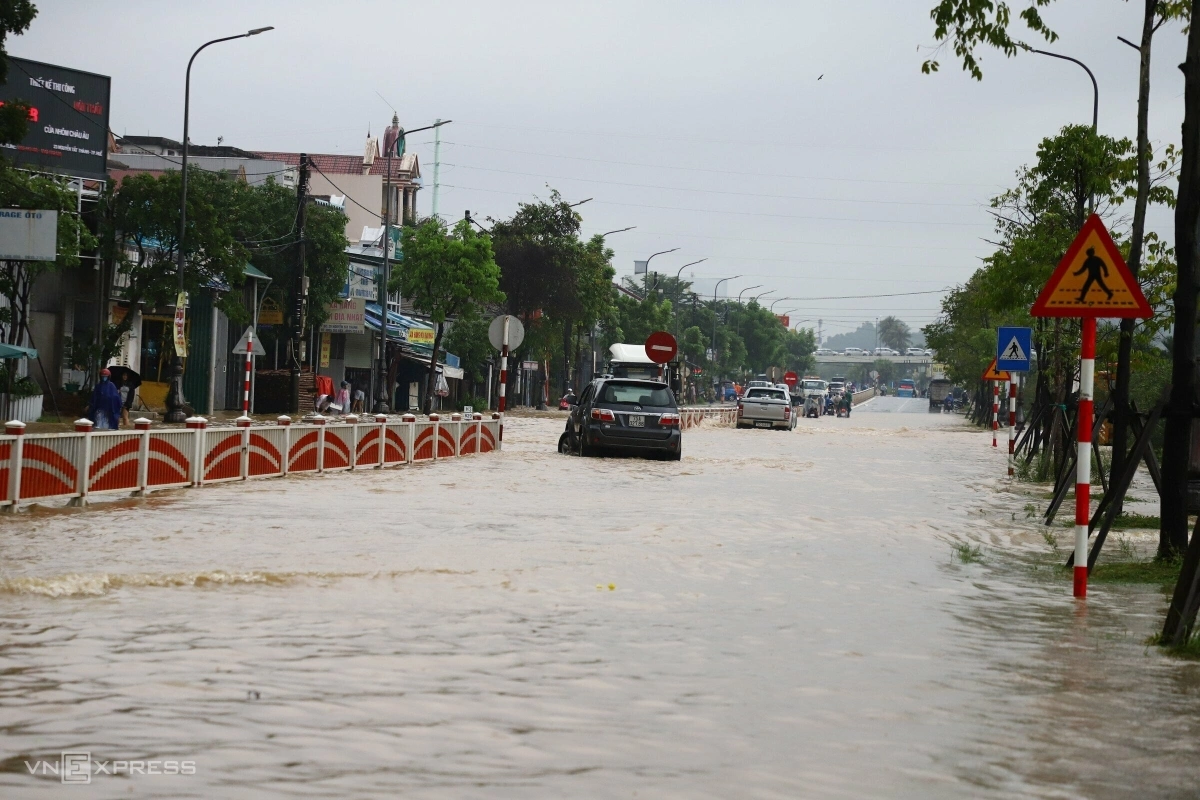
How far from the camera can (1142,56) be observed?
53.2ft

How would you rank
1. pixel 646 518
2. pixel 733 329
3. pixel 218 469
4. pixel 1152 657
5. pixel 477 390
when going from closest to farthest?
1. pixel 1152 657
2. pixel 646 518
3. pixel 218 469
4. pixel 477 390
5. pixel 733 329

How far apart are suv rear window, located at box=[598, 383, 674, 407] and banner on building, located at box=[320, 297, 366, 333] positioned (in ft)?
88.0

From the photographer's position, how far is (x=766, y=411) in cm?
5197

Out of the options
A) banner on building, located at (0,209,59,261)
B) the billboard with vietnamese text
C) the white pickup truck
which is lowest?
the white pickup truck

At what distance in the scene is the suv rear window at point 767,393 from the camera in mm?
53156

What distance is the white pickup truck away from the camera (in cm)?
5188

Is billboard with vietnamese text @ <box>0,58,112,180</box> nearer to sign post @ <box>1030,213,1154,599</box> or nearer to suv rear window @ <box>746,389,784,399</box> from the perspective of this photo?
suv rear window @ <box>746,389,784,399</box>

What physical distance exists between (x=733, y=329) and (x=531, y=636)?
14421 centimetres

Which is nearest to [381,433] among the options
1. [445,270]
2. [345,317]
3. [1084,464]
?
[1084,464]

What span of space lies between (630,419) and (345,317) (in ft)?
90.6

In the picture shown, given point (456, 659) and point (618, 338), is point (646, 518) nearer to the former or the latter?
point (456, 659)

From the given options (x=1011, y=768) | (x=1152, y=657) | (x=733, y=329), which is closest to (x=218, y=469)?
(x=1152, y=657)

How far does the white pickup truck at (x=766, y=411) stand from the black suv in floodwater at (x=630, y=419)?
985 inches

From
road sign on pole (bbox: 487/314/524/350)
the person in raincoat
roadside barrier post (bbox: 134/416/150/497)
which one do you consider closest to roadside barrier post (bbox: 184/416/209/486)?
roadside barrier post (bbox: 134/416/150/497)
